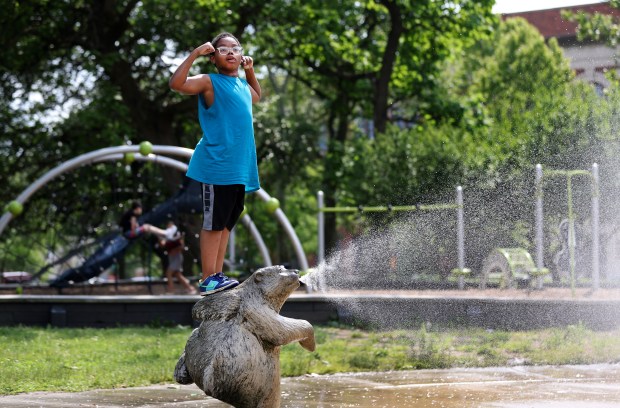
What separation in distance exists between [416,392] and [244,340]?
8.61 ft

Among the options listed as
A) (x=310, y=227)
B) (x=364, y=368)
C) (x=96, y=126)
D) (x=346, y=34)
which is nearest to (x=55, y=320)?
(x=364, y=368)

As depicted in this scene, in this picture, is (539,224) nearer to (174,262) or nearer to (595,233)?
(595,233)

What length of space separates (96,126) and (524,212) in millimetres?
9484

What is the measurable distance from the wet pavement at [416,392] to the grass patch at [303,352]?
1.44 feet

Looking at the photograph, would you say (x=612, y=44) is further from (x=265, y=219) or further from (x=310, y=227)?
(x=310, y=227)

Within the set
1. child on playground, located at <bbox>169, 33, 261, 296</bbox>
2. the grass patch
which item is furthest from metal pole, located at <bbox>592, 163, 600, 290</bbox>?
child on playground, located at <bbox>169, 33, 261, 296</bbox>

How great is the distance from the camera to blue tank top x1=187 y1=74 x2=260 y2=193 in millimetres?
6387

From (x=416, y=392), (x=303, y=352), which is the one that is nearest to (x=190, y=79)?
(x=416, y=392)

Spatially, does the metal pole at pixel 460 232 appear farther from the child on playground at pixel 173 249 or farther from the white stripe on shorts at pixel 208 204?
the white stripe on shorts at pixel 208 204

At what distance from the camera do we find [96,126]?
2172 cm

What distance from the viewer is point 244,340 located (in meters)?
5.88

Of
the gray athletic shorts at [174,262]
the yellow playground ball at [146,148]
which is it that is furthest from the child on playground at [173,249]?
the yellow playground ball at [146,148]

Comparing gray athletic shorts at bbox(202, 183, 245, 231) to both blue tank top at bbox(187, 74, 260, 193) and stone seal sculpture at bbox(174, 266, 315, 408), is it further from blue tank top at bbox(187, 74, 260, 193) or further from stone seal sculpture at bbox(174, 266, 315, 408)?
stone seal sculpture at bbox(174, 266, 315, 408)

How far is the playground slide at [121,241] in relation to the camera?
16.2m
